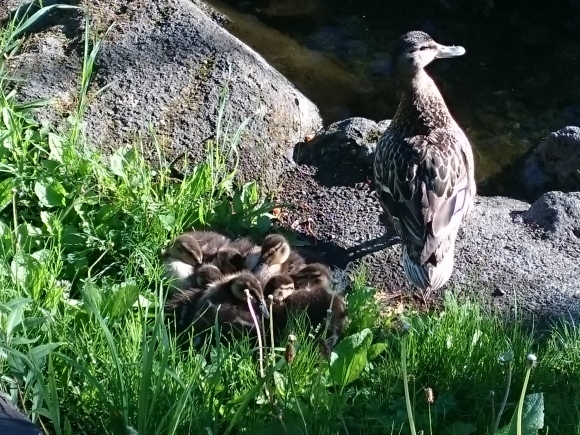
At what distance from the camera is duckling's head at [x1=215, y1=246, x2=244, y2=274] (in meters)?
4.20

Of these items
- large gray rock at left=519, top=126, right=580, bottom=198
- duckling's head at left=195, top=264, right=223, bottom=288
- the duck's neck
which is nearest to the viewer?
duckling's head at left=195, top=264, right=223, bottom=288

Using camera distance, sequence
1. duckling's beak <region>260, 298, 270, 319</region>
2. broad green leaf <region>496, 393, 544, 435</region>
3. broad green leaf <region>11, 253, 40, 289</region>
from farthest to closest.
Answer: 1. broad green leaf <region>11, 253, 40, 289</region>
2. duckling's beak <region>260, 298, 270, 319</region>
3. broad green leaf <region>496, 393, 544, 435</region>

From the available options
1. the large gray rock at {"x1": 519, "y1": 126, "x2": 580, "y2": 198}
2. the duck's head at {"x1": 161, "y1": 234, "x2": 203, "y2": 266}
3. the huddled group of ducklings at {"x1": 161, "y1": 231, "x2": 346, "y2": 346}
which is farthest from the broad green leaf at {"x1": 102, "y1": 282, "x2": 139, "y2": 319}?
the large gray rock at {"x1": 519, "y1": 126, "x2": 580, "y2": 198}

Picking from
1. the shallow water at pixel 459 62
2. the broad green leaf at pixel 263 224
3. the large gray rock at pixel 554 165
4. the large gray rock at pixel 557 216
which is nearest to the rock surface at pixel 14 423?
the broad green leaf at pixel 263 224

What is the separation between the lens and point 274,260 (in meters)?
4.17

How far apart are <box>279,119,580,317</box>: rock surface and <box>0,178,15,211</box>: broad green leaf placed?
1.49m

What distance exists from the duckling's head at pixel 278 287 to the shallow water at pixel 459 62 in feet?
7.14

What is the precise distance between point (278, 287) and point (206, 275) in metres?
0.36

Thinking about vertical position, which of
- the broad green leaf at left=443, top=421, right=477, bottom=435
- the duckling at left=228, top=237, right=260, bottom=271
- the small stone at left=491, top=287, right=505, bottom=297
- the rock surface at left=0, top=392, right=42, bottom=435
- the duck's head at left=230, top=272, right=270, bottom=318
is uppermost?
the rock surface at left=0, top=392, right=42, bottom=435

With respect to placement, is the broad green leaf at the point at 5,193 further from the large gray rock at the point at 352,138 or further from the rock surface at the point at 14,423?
the large gray rock at the point at 352,138

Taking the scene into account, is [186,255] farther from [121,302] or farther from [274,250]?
[121,302]

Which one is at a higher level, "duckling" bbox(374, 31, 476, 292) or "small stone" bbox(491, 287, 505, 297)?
"duckling" bbox(374, 31, 476, 292)

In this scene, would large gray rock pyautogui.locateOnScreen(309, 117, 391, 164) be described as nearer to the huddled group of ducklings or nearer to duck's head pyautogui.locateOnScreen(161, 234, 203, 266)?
the huddled group of ducklings

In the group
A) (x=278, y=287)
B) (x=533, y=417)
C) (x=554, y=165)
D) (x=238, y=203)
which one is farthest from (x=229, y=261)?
(x=554, y=165)
